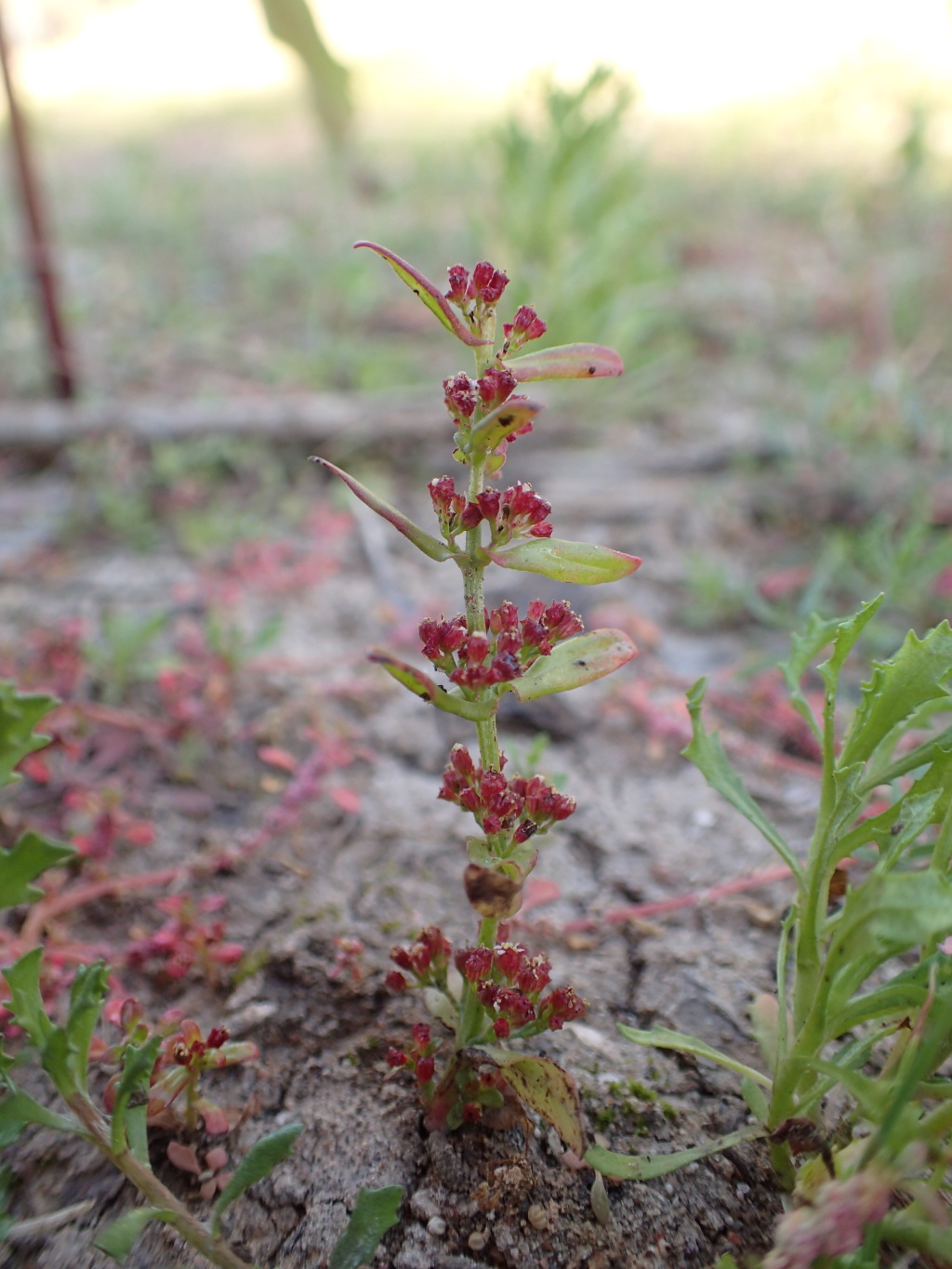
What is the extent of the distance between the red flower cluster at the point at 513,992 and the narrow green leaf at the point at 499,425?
643 mm

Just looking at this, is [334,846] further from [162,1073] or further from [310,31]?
[310,31]

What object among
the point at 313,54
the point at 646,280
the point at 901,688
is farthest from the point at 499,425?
the point at 313,54

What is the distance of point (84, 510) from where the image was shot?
350cm

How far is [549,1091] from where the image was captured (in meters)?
1.17

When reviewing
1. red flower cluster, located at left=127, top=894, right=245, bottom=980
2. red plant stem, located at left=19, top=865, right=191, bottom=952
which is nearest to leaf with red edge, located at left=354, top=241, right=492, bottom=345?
red flower cluster, located at left=127, top=894, right=245, bottom=980

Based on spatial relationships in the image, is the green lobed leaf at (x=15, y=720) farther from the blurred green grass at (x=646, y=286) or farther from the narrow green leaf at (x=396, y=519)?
the blurred green grass at (x=646, y=286)

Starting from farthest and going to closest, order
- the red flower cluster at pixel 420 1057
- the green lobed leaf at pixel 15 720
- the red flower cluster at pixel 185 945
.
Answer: the red flower cluster at pixel 185 945 → the red flower cluster at pixel 420 1057 → the green lobed leaf at pixel 15 720

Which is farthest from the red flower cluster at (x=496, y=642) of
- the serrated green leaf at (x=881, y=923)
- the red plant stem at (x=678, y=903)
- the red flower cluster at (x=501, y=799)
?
the red plant stem at (x=678, y=903)

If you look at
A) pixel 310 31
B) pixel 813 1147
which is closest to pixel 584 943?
pixel 813 1147

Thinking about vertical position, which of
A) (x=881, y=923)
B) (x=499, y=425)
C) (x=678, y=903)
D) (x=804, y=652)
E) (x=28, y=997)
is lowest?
Answer: (x=678, y=903)

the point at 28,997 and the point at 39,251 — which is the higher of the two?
the point at 39,251

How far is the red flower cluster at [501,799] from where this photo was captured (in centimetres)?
116

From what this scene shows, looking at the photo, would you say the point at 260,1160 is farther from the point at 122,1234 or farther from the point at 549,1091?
the point at 549,1091

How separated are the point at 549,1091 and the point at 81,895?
107cm
